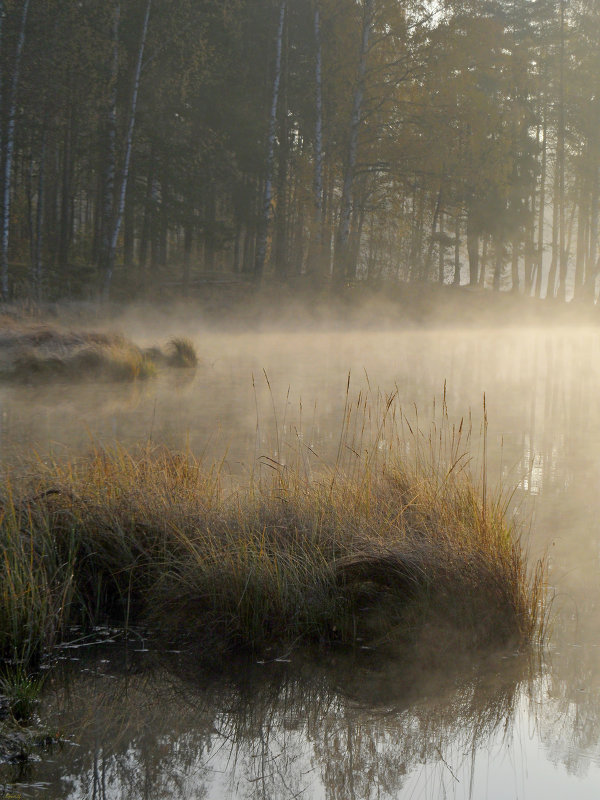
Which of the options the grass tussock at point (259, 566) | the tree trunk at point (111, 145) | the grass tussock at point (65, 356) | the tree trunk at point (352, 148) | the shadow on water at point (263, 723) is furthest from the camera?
the tree trunk at point (352, 148)

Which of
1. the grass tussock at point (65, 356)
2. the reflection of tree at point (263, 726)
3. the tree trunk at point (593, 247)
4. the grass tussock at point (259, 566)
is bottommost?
the reflection of tree at point (263, 726)

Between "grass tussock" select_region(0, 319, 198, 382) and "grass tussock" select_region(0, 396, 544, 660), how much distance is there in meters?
8.18

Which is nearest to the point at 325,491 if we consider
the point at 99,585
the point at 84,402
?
the point at 99,585

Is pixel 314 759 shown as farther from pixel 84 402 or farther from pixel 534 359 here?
pixel 534 359

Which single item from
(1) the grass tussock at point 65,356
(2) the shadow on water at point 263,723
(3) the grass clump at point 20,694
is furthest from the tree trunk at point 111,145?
(3) the grass clump at point 20,694

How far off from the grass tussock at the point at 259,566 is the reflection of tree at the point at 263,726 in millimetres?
275

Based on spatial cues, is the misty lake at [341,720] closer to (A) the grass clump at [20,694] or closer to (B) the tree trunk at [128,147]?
(A) the grass clump at [20,694]

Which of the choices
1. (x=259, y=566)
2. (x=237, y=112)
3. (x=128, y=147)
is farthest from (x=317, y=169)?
(x=259, y=566)

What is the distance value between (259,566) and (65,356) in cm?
960

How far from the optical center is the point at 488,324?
91.4 feet

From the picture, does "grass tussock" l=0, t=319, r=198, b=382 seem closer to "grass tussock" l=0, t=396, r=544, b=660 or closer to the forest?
the forest

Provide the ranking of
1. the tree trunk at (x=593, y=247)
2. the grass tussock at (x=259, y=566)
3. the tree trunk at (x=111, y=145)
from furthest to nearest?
the tree trunk at (x=593, y=247) < the tree trunk at (x=111, y=145) < the grass tussock at (x=259, y=566)

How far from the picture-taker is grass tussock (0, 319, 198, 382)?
1257 cm

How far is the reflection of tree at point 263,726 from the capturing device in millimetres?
2789
